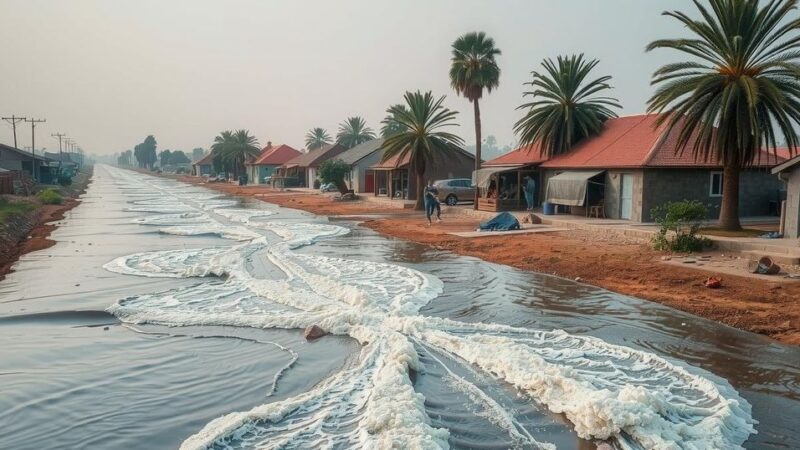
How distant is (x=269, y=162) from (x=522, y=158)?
61226 millimetres

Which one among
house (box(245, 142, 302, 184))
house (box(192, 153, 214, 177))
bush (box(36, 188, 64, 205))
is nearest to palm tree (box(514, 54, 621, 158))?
bush (box(36, 188, 64, 205))

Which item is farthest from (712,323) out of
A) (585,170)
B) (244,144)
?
(244,144)

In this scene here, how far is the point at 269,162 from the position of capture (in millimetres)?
89125

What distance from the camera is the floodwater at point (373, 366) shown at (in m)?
6.85

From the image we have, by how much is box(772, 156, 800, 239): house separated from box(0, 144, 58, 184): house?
188ft

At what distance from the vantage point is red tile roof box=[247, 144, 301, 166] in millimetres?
89188

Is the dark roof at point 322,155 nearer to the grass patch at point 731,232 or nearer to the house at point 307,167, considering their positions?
the house at point 307,167

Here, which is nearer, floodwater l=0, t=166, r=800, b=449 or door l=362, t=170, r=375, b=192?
floodwater l=0, t=166, r=800, b=449

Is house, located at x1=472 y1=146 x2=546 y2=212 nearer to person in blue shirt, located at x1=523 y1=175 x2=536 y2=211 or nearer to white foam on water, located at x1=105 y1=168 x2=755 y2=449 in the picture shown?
person in blue shirt, located at x1=523 y1=175 x2=536 y2=211

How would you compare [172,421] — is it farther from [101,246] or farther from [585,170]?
[585,170]

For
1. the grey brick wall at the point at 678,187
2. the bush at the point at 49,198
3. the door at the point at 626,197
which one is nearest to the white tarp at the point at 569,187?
the door at the point at 626,197

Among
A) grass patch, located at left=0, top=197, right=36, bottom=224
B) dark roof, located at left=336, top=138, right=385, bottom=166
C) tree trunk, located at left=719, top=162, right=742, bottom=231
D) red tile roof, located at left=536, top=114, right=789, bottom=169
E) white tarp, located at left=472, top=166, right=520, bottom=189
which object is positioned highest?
dark roof, located at left=336, top=138, right=385, bottom=166

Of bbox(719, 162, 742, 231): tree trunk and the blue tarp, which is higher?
bbox(719, 162, 742, 231): tree trunk

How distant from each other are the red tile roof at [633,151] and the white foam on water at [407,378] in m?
13.0
